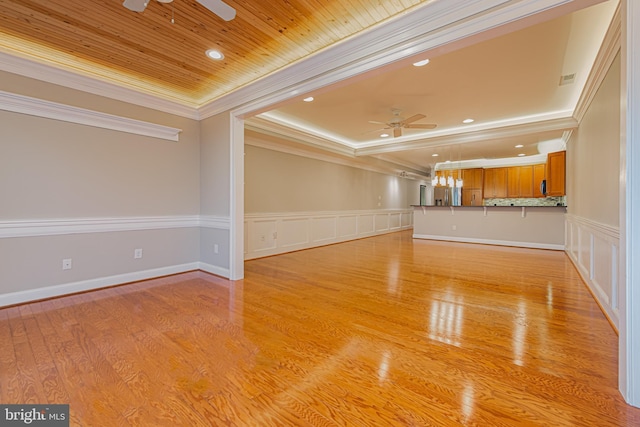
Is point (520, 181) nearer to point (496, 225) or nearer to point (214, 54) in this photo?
point (496, 225)

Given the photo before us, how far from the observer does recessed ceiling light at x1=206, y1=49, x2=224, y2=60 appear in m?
3.02

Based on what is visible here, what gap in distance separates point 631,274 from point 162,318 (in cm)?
340

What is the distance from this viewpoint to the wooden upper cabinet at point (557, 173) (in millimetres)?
6094

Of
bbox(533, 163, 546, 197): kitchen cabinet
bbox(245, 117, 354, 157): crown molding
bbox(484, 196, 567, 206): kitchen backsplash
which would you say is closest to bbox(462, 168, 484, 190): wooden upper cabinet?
bbox(484, 196, 567, 206): kitchen backsplash

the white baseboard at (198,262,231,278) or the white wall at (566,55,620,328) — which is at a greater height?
the white wall at (566,55,620,328)

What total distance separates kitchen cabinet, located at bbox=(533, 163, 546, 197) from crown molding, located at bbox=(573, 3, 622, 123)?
18.7 feet

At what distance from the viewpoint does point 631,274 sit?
1.49 metres

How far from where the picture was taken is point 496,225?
721 centimetres

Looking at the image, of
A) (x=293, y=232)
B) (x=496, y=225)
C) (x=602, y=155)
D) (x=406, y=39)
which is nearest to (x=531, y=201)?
(x=496, y=225)

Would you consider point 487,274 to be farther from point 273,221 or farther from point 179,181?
point 179,181

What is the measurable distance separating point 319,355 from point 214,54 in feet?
10.4

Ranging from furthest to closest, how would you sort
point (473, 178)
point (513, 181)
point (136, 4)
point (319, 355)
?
point (473, 178)
point (513, 181)
point (319, 355)
point (136, 4)

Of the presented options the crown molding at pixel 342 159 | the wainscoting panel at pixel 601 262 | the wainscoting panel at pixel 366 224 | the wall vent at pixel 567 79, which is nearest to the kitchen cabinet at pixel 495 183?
the crown molding at pixel 342 159

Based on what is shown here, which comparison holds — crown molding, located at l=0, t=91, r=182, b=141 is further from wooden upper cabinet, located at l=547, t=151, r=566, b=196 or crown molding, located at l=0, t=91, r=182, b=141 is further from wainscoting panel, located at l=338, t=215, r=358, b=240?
wooden upper cabinet, located at l=547, t=151, r=566, b=196
